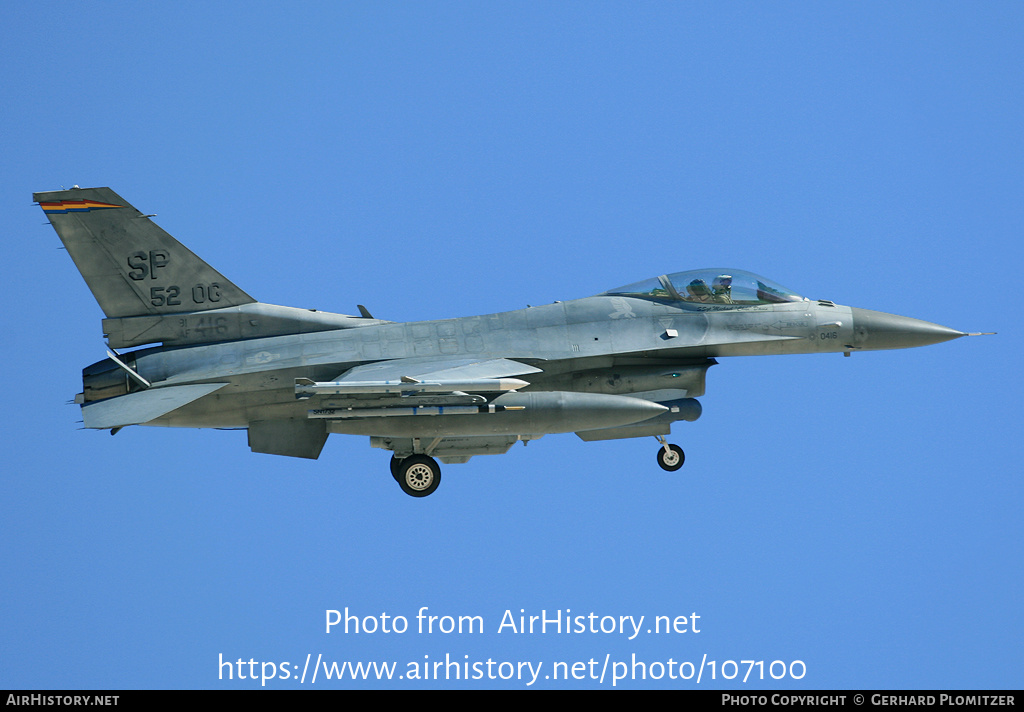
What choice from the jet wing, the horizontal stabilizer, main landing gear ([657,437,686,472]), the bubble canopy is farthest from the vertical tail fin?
main landing gear ([657,437,686,472])

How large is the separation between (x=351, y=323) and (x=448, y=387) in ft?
6.40

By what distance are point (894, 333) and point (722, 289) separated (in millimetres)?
2227

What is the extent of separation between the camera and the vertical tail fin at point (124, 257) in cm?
1655

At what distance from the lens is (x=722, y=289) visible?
17.3 metres

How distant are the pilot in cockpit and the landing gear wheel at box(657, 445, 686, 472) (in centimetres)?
196

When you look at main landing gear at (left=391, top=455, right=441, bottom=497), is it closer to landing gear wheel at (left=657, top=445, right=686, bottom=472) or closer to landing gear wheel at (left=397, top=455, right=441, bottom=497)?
landing gear wheel at (left=397, top=455, right=441, bottom=497)

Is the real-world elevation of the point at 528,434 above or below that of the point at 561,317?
below

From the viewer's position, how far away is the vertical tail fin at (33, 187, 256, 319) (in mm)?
16547

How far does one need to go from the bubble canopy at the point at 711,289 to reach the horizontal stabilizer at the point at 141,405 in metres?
5.21

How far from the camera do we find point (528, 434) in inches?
645
